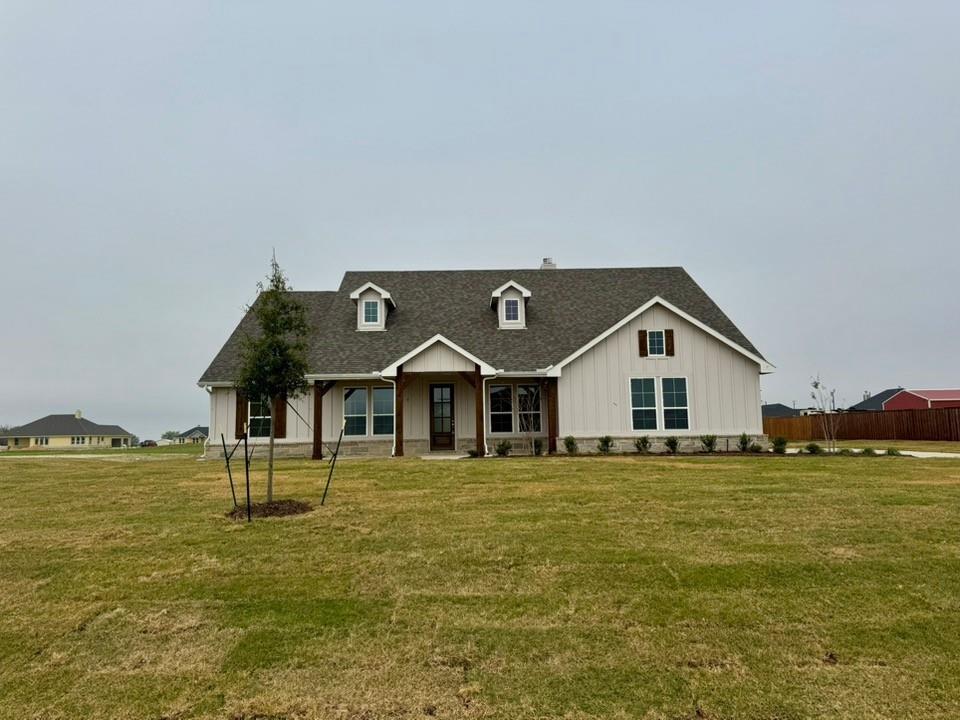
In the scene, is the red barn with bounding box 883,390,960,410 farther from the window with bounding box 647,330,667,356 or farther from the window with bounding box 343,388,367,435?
the window with bounding box 343,388,367,435

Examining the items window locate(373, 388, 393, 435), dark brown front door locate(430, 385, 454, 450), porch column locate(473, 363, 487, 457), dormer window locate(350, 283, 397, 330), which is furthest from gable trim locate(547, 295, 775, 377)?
dormer window locate(350, 283, 397, 330)

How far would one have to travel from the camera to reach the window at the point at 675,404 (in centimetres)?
1828

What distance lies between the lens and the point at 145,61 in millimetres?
17828

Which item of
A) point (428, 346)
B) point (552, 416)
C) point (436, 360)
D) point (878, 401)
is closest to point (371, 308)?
point (428, 346)

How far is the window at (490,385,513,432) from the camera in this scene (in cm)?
1944

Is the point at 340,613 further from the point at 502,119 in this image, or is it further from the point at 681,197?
the point at 681,197

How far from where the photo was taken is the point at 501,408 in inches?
771

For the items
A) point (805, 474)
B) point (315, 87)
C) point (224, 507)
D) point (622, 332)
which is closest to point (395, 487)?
point (224, 507)

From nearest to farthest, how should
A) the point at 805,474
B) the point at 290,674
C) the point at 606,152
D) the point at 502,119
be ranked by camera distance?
the point at 290,674 → the point at 805,474 → the point at 502,119 → the point at 606,152

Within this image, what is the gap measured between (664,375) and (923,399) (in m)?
44.0

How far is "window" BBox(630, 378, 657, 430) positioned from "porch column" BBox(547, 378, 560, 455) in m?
2.50

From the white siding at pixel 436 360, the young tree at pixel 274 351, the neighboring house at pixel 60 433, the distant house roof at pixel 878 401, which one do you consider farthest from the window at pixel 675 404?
the neighboring house at pixel 60 433

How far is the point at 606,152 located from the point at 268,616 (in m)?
25.0

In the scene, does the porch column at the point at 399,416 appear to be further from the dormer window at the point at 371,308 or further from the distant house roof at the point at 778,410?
the distant house roof at the point at 778,410
